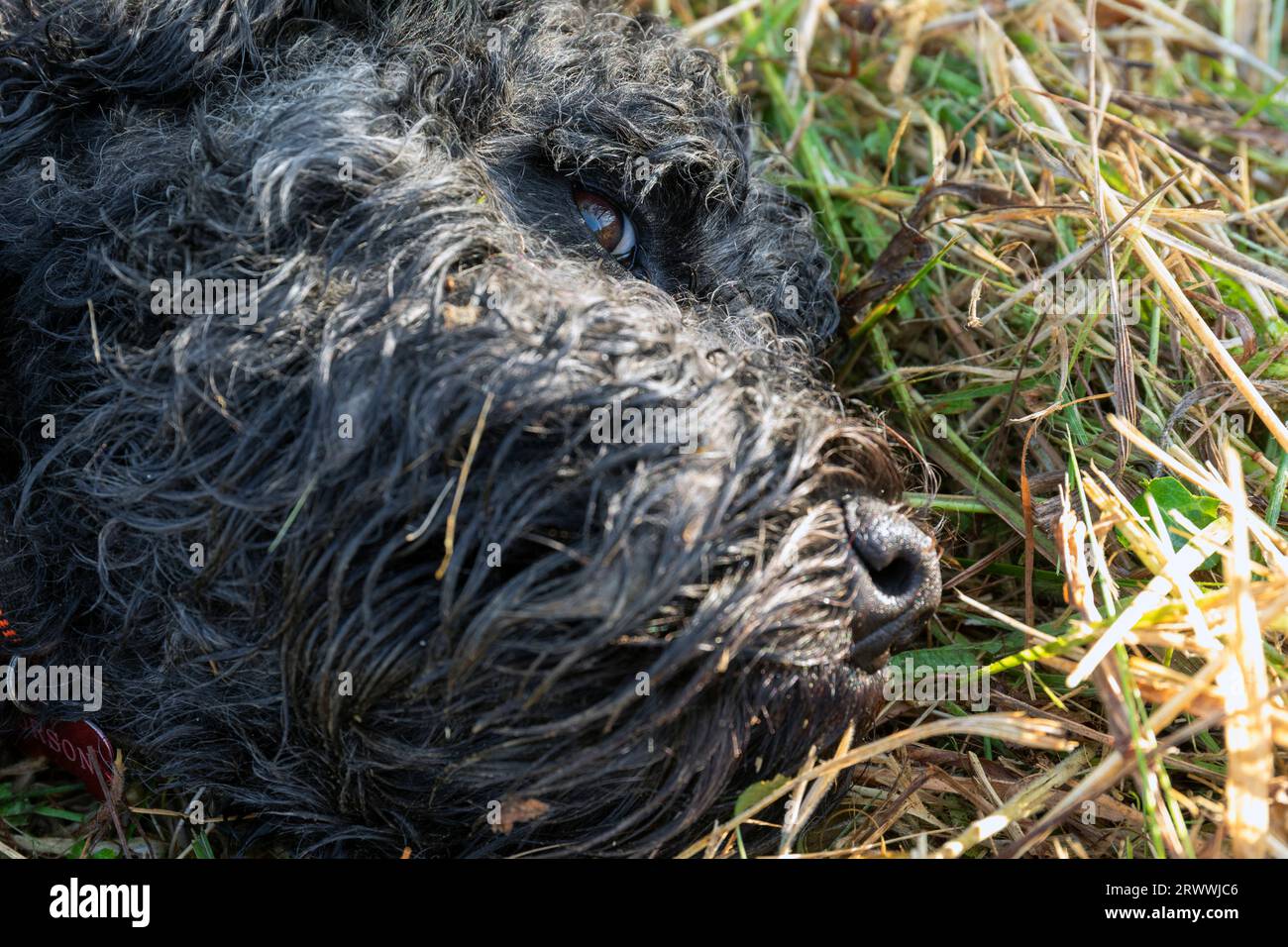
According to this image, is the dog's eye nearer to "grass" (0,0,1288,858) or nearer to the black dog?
the black dog

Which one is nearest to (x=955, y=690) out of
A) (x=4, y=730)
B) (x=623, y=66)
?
(x=623, y=66)

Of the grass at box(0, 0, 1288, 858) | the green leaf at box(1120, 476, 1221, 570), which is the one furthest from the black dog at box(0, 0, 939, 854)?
the green leaf at box(1120, 476, 1221, 570)

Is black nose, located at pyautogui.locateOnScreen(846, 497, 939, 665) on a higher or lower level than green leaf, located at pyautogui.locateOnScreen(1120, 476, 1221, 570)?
higher

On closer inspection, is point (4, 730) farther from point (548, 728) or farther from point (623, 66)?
point (623, 66)

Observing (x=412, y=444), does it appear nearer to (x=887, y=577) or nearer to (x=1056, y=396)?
(x=887, y=577)

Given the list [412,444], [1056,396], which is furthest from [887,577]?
[1056,396]

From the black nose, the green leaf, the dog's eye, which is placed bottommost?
the green leaf
